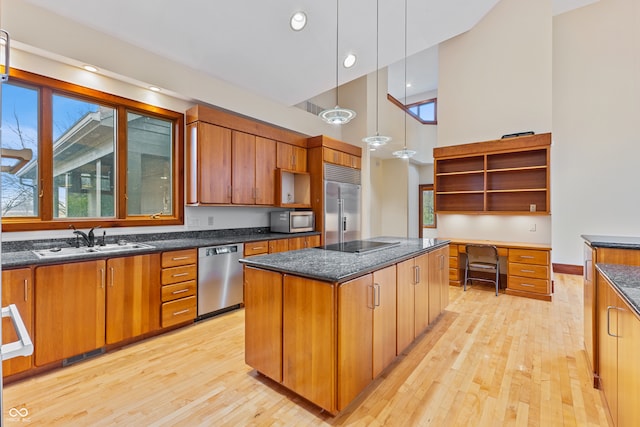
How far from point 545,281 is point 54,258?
223 inches

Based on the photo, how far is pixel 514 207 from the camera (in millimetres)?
5016

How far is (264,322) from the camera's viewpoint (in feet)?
7.41

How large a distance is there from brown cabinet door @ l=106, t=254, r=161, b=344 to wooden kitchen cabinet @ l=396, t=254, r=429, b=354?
2357 millimetres

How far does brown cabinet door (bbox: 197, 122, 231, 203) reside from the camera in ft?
12.4

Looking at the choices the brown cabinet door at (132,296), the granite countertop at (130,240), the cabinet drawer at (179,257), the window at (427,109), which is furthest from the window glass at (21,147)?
the window at (427,109)

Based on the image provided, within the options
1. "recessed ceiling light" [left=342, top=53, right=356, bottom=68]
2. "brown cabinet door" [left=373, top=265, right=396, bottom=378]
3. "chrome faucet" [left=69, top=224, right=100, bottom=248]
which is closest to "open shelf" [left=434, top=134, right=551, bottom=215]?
"recessed ceiling light" [left=342, top=53, right=356, bottom=68]

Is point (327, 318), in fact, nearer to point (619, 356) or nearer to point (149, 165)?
point (619, 356)

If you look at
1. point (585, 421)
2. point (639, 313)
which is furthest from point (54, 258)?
point (585, 421)

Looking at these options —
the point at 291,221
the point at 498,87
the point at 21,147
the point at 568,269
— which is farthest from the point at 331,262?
the point at 568,269

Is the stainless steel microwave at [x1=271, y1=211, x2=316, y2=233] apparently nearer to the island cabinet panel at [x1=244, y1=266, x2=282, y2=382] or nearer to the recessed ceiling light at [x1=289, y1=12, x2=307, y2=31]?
the island cabinet panel at [x1=244, y1=266, x2=282, y2=382]

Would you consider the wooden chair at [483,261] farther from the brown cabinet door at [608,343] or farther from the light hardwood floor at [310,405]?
the brown cabinet door at [608,343]

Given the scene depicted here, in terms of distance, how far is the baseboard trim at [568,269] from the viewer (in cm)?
577

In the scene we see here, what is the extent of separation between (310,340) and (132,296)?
75.9 inches

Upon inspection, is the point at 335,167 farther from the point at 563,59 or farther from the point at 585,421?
the point at 563,59
